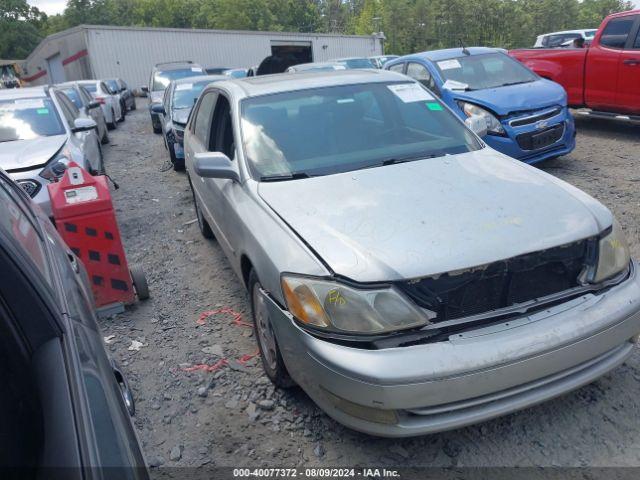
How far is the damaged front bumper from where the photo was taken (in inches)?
85.0

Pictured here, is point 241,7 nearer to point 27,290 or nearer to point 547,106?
point 547,106

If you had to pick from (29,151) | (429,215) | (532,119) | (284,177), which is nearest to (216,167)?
(284,177)

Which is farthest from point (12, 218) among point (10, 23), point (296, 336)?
point (10, 23)

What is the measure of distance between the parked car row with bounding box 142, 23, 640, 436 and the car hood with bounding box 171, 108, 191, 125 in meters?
5.38

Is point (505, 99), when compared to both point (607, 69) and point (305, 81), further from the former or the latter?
point (305, 81)

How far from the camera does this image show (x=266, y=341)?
3070 millimetres

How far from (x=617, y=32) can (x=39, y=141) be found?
8554mm

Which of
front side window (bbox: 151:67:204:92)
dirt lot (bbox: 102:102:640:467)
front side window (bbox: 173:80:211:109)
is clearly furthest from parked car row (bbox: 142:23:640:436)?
front side window (bbox: 151:67:204:92)

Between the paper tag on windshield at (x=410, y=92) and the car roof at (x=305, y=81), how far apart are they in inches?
3.2

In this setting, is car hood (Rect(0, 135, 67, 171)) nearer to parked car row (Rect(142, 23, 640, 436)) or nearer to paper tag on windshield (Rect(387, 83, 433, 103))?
parked car row (Rect(142, 23, 640, 436))

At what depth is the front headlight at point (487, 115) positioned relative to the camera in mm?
6570

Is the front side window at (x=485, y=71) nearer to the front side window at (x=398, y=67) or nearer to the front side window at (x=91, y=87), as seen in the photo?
the front side window at (x=398, y=67)

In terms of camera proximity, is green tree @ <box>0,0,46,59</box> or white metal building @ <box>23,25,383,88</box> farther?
green tree @ <box>0,0,46,59</box>

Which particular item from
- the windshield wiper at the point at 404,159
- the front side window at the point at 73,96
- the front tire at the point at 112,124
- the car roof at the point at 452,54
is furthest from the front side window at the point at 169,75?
the windshield wiper at the point at 404,159
